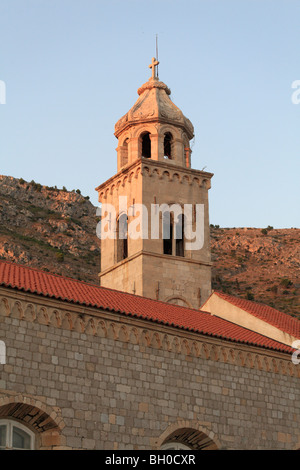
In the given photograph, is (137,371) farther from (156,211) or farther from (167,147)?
(167,147)

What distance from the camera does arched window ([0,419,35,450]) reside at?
1822cm

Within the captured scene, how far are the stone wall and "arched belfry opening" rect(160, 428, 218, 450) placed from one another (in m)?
0.04

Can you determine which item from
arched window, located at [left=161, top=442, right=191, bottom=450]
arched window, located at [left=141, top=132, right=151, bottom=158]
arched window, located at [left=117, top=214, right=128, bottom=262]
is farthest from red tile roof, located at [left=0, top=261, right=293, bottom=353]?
arched window, located at [left=141, top=132, right=151, bottom=158]

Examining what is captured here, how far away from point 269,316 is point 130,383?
8.95m

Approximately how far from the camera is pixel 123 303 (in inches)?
894

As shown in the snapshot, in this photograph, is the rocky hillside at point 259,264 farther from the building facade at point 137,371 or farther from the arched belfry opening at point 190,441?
the arched belfry opening at point 190,441

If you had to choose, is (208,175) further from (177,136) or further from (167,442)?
(167,442)

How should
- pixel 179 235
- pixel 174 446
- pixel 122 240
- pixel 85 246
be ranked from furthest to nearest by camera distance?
1. pixel 85 246
2. pixel 122 240
3. pixel 179 235
4. pixel 174 446

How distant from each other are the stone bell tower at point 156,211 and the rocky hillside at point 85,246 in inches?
1127

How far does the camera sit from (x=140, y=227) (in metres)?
33.3

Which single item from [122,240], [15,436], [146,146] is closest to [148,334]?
[15,436]

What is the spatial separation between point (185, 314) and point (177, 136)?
12476mm

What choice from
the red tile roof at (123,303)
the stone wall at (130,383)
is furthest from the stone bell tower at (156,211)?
the stone wall at (130,383)

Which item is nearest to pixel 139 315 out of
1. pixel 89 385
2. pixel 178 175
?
pixel 89 385
